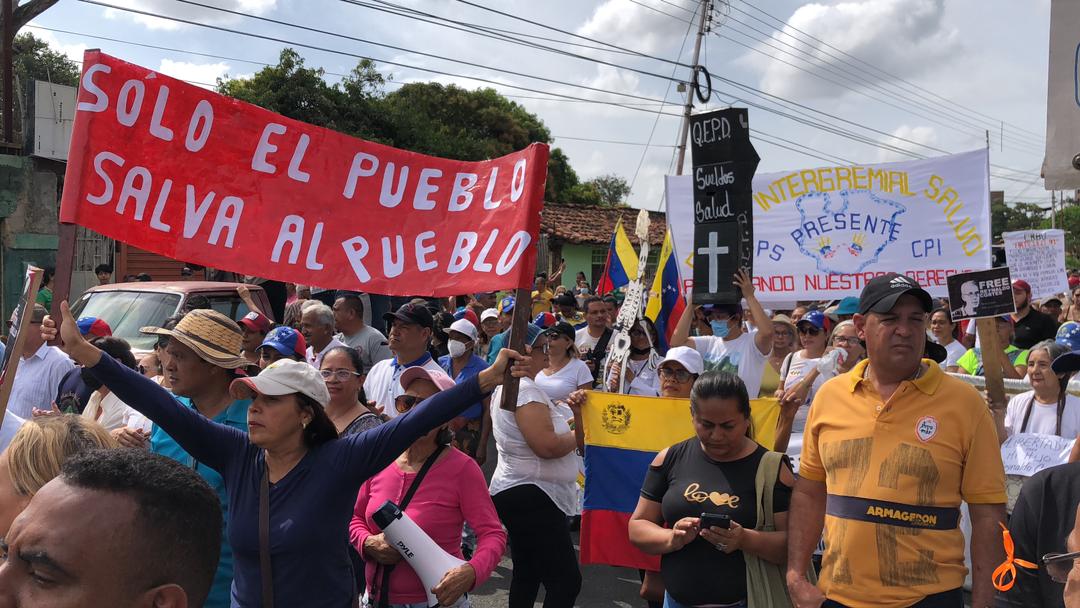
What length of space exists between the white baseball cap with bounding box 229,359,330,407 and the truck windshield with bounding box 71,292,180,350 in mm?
6588

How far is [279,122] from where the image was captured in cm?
403

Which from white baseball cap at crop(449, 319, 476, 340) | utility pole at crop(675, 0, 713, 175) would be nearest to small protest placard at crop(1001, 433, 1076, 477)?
white baseball cap at crop(449, 319, 476, 340)

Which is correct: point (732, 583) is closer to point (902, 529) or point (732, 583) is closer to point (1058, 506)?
point (902, 529)

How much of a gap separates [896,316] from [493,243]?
1.61 meters

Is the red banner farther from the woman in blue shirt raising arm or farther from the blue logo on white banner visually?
the blue logo on white banner

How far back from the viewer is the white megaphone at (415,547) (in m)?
3.48

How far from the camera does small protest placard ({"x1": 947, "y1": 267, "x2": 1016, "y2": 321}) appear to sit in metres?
3.80

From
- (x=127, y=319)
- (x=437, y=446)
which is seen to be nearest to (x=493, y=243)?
(x=437, y=446)

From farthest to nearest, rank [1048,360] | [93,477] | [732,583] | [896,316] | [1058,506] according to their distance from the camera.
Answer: [1048,360], [732,583], [896,316], [1058,506], [93,477]

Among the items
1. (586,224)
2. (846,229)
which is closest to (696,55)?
(586,224)

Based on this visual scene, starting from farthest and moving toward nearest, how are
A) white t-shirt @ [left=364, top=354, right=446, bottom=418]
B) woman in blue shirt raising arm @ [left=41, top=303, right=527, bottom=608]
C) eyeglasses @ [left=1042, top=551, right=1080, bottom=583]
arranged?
white t-shirt @ [left=364, top=354, right=446, bottom=418], woman in blue shirt raising arm @ [left=41, top=303, right=527, bottom=608], eyeglasses @ [left=1042, top=551, right=1080, bottom=583]

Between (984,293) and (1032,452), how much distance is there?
5.67 ft

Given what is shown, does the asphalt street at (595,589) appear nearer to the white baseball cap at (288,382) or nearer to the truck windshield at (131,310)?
the white baseball cap at (288,382)

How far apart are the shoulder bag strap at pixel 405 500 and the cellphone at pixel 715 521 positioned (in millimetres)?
1177
